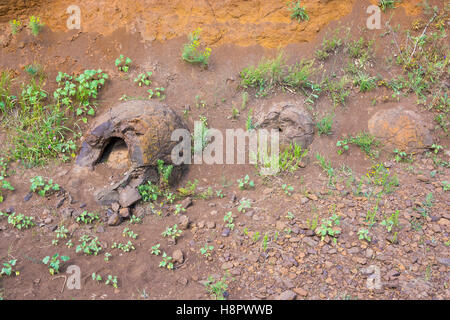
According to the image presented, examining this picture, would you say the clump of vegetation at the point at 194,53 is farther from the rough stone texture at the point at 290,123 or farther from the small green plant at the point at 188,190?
the small green plant at the point at 188,190

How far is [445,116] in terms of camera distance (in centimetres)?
461

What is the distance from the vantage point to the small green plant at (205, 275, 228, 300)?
2990 millimetres

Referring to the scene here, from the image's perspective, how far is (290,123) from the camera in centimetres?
452

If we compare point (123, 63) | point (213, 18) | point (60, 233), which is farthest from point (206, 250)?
point (213, 18)

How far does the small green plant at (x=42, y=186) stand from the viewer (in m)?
3.89

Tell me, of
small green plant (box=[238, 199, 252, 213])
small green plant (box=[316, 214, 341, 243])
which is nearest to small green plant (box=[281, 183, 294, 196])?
small green plant (box=[238, 199, 252, 213])

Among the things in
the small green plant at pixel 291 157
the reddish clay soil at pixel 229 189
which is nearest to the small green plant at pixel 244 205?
the reddish clay soil at pixel 229 189

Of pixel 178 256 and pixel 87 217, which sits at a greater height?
pixel 87 217

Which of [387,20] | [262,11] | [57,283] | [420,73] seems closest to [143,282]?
[57,283]

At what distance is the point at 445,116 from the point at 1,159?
5384mm

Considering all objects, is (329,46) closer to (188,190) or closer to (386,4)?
(386,4)

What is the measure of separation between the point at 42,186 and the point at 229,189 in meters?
2.03

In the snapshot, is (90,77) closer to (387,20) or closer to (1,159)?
(1,159)

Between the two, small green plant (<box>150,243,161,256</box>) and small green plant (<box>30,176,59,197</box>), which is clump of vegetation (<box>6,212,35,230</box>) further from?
small green plant (<box>150,243,161,256</box>)
